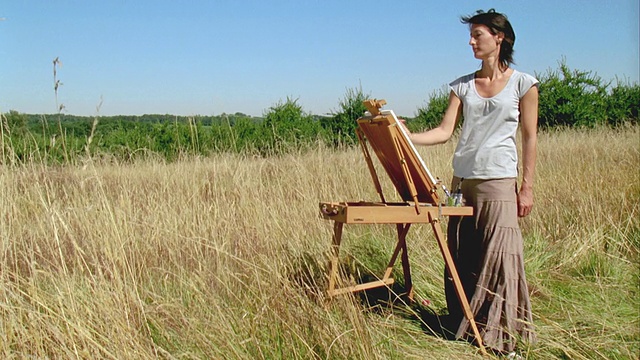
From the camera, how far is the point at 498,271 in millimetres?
3332

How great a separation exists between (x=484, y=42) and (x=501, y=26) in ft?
0.39

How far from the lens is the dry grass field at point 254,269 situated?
108 inches

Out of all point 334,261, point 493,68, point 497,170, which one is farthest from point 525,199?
point 334,261

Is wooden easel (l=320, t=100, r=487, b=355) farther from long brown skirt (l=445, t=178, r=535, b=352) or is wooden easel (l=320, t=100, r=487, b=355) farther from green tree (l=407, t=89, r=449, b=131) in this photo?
green tree (l=407, t=89, r=449, b=131)

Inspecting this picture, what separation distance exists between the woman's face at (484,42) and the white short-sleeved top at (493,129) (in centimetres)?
16

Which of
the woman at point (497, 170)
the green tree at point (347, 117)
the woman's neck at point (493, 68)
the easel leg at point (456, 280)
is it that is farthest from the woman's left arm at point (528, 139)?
the green tree at point (347, 117)

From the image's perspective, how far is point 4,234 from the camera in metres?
3.05

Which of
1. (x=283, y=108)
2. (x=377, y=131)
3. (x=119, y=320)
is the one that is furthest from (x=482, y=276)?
(x=283, y=108)

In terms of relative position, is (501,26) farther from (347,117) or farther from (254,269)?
(347,117)

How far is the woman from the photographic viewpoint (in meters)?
3.28

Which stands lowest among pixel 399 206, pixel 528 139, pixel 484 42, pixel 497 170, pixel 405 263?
pixel 405 263

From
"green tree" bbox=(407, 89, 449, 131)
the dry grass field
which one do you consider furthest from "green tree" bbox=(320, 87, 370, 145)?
the dry grass field

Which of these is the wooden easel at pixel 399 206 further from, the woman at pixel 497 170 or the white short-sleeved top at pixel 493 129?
the white short-sleeved top at pixel 493 129

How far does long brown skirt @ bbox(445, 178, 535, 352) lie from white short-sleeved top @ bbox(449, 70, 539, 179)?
7 cm
